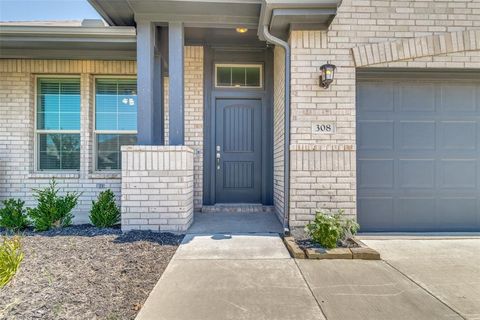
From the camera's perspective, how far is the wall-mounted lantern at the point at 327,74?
12.5 feet

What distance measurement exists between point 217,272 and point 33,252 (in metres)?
2.07

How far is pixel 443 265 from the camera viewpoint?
9.65 ft

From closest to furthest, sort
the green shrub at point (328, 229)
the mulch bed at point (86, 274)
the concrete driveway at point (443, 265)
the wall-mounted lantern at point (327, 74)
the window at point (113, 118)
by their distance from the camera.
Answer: the mulch bed at point (86, 274)
the concrete driveway at point (443, 265)
the green shrub at point (328, 229)
the wall-mounted lantern at point (327, 74)
the window at point (113, 118)

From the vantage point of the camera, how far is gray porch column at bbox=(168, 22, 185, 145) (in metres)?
4.09

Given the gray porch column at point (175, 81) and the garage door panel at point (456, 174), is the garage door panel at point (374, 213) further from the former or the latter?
the gray porch column at point (175, 81)

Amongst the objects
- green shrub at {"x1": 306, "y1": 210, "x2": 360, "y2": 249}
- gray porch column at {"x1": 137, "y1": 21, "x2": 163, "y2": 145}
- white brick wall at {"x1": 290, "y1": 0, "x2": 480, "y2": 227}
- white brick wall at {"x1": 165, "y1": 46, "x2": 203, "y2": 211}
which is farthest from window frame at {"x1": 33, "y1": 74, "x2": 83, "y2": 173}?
green shrub at {"x1": 306, "y1": 210, "x2": 360, "y2": 249}

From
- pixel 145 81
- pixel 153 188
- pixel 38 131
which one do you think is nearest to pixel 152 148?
pixel 153 188

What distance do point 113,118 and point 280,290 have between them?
463cm

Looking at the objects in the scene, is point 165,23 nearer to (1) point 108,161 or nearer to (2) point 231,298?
(1) point 108,161

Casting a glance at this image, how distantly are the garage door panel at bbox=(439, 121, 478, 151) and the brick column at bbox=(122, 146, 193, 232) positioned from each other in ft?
12.8

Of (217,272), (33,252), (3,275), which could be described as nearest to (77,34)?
(33,252)

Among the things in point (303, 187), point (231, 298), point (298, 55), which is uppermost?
point (298, 55)

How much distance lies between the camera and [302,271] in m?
2.76

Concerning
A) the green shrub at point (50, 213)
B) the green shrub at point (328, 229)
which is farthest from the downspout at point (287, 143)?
the green shrub at point (50, 213)
